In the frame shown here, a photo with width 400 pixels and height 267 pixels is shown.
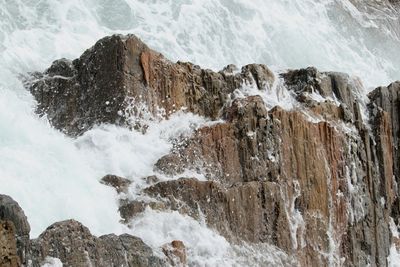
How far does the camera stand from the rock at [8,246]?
1069 cm

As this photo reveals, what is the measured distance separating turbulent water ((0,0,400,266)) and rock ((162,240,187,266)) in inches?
12.3

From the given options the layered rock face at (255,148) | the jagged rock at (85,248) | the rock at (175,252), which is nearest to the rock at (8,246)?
the jagged rock at (85,248)

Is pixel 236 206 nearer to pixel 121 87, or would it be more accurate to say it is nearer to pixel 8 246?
pixel 121 87

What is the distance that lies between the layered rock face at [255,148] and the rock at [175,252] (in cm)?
116

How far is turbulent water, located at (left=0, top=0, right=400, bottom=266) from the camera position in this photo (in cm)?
1433

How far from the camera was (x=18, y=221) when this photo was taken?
11.2 meters

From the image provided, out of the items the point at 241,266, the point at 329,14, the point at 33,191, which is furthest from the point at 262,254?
the point at 329,14

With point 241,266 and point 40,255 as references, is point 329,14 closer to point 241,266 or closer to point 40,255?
point 241,266

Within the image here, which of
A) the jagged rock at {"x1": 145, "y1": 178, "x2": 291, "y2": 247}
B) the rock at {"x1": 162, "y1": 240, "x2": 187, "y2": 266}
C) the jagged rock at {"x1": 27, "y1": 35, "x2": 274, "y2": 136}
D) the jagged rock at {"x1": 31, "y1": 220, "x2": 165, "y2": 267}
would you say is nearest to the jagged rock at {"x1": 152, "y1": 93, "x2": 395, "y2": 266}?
the jagged rock at {"x1": 145, "y1": 178, "x2": 291, "y2": 247}

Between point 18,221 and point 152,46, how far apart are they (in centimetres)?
1572

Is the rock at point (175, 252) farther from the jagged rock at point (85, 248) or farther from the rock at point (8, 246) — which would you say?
the rock at point (8, 246)

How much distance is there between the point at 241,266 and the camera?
48.4ft

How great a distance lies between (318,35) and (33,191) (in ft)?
71.3

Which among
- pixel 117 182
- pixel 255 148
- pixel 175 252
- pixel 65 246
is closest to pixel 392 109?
pixel 255 148
